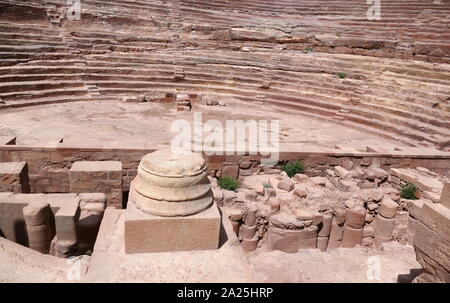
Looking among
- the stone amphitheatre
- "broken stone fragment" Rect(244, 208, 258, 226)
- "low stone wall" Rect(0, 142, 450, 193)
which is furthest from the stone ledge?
"broken stone fragment" Rect(244, 208, 258, 226)

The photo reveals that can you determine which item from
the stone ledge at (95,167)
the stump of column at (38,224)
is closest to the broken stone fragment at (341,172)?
the stone ledge at (95,167)

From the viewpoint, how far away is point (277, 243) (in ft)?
18.6

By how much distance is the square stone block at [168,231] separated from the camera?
3.34m

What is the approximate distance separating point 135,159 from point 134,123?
3593 millimetres

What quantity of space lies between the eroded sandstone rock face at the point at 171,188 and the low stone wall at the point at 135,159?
3822 millimetres

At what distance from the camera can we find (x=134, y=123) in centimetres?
1064

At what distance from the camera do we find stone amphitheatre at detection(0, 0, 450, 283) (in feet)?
11.3

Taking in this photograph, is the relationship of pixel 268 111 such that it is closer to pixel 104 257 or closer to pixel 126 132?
pixel 126 132

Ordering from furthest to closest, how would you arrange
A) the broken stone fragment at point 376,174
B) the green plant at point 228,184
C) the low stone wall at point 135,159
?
the broken stone fragment at point 376,174
the low stone wall at point 135,159
the green plant at point 228,184

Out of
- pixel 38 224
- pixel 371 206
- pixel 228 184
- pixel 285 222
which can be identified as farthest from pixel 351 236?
pixel 38 224

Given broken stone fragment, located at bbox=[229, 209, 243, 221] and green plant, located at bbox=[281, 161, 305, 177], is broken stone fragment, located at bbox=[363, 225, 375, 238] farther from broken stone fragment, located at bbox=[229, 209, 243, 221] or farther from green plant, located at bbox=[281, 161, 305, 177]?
broken stone fragment, located at bbox=[229, 209, 243, 221]

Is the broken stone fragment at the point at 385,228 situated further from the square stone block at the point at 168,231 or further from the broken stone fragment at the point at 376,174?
the square stone block at the point at 168,231

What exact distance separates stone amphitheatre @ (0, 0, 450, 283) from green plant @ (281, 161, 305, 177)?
4 cm

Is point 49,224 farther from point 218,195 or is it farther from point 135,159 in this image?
point 135,159
